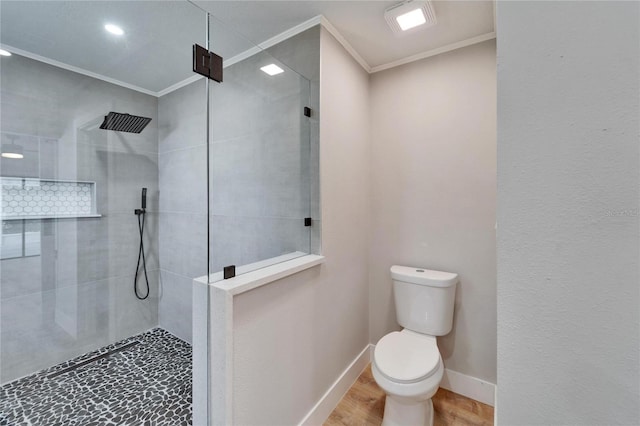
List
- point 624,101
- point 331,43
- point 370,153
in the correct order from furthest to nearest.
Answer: point 370,153 → point 331,43 → point 624,101

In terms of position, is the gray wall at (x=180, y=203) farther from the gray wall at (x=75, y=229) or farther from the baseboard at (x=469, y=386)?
the baseboard at (x=469, y=386)

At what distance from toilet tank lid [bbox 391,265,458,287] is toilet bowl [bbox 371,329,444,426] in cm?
37

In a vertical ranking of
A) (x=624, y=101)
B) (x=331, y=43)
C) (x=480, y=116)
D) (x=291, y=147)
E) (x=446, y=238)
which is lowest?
(x=446, y=238)

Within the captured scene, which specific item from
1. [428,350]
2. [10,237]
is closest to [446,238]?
[428,350]

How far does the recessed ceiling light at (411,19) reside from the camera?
4.93 feet

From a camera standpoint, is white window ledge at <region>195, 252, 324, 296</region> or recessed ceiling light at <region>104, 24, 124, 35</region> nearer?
white window ledge at <region>195, 252, 324, 296</region>

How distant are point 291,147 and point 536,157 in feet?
4.60

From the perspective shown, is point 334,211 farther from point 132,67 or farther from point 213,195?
point 132,67

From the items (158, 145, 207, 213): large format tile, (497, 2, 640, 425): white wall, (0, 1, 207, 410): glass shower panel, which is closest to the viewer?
(497, 2, 640, 425): white wall

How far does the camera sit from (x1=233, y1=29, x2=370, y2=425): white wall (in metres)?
1.22

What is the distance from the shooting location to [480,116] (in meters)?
1.77

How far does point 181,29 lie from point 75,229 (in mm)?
1666

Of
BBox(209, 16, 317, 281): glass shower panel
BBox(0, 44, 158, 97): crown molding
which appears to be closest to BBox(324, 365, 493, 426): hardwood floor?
BBox(209, 16, 317, 281): glass shower panel

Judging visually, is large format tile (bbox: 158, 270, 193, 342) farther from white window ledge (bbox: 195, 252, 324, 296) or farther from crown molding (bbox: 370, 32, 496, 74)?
crown molding (bbox: 370, 32, 496, 74)
